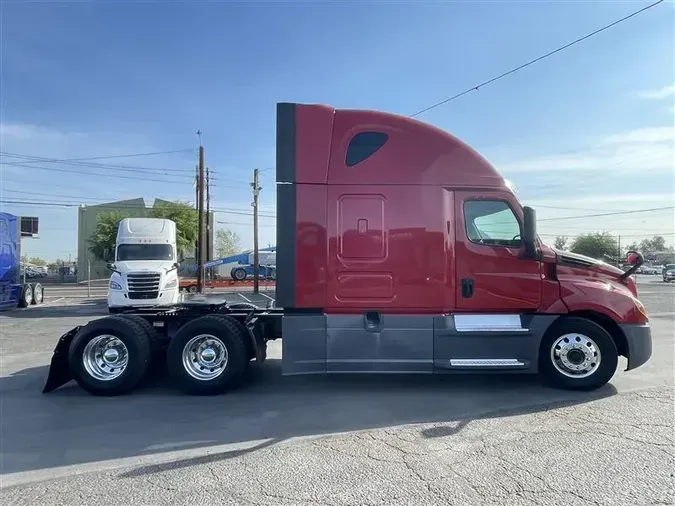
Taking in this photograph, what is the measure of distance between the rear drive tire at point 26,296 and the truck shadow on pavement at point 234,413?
15950mm

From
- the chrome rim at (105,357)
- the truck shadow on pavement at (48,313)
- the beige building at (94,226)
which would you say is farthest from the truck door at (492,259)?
the beige building at (94,226)

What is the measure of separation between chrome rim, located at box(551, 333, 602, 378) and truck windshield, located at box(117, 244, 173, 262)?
564 inches

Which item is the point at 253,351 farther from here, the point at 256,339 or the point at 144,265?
the point at 144,265

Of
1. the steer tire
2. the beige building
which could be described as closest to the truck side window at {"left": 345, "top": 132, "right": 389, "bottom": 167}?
the steer tire

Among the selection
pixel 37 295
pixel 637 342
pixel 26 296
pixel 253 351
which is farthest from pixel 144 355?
pixel 37 295

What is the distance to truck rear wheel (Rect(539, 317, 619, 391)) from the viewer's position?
6402 mm

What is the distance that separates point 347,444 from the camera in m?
4.69

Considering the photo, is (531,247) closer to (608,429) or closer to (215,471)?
(608,429)

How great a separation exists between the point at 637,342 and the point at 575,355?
85 centimetres

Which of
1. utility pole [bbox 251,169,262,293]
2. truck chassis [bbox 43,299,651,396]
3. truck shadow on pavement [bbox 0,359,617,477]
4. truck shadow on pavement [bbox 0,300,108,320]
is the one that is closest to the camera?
truck shadow on pavement [bbox 0,359,617,477]

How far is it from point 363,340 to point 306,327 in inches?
29.5

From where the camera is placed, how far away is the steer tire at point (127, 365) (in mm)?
6422

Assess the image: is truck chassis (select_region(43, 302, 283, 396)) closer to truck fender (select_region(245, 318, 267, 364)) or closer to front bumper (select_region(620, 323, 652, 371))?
truck fender (select_region(245, 318, 267, 364))

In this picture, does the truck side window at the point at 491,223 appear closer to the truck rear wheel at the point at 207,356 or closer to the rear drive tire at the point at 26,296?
the truck rear wheel at the point at 207,356
